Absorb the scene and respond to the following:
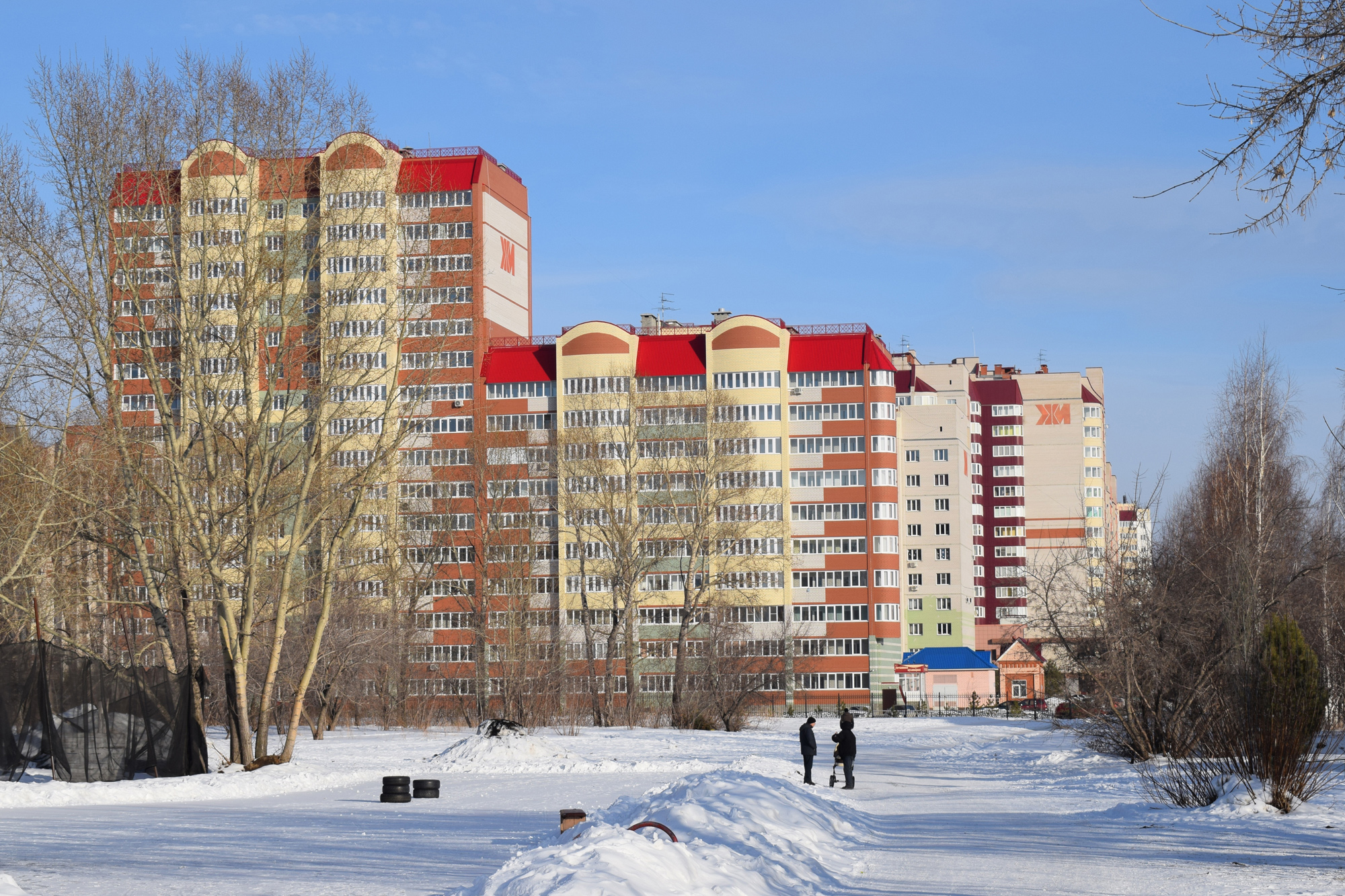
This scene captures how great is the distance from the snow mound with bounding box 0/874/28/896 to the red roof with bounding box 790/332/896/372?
8402cm

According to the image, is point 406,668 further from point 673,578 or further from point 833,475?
point 833,475

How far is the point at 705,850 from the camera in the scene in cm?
1266

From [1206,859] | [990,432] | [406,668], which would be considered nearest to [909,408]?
[990,432]

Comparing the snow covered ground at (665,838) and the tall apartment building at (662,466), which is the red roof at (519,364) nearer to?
the tall apartment building at (662,466)

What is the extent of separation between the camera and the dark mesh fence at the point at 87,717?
85.8 feet

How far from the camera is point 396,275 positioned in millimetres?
35125

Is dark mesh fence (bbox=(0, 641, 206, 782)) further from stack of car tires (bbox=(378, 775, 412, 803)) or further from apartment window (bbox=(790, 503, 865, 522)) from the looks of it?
apartment window (bbox=(790, 503, 865, 522))

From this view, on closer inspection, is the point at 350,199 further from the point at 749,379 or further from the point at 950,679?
the point at 950,679

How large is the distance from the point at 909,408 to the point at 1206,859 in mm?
111803

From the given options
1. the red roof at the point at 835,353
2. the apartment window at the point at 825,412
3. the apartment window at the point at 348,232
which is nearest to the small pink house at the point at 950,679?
the apartment window at the point at 825,412

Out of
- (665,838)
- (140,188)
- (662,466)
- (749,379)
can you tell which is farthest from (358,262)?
(749,379)

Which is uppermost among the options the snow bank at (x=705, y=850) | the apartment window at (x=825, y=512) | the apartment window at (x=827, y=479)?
the apartment window at (x=827, y=479)

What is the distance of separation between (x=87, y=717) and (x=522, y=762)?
11.2m

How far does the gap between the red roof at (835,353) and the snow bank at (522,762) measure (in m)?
60.6
